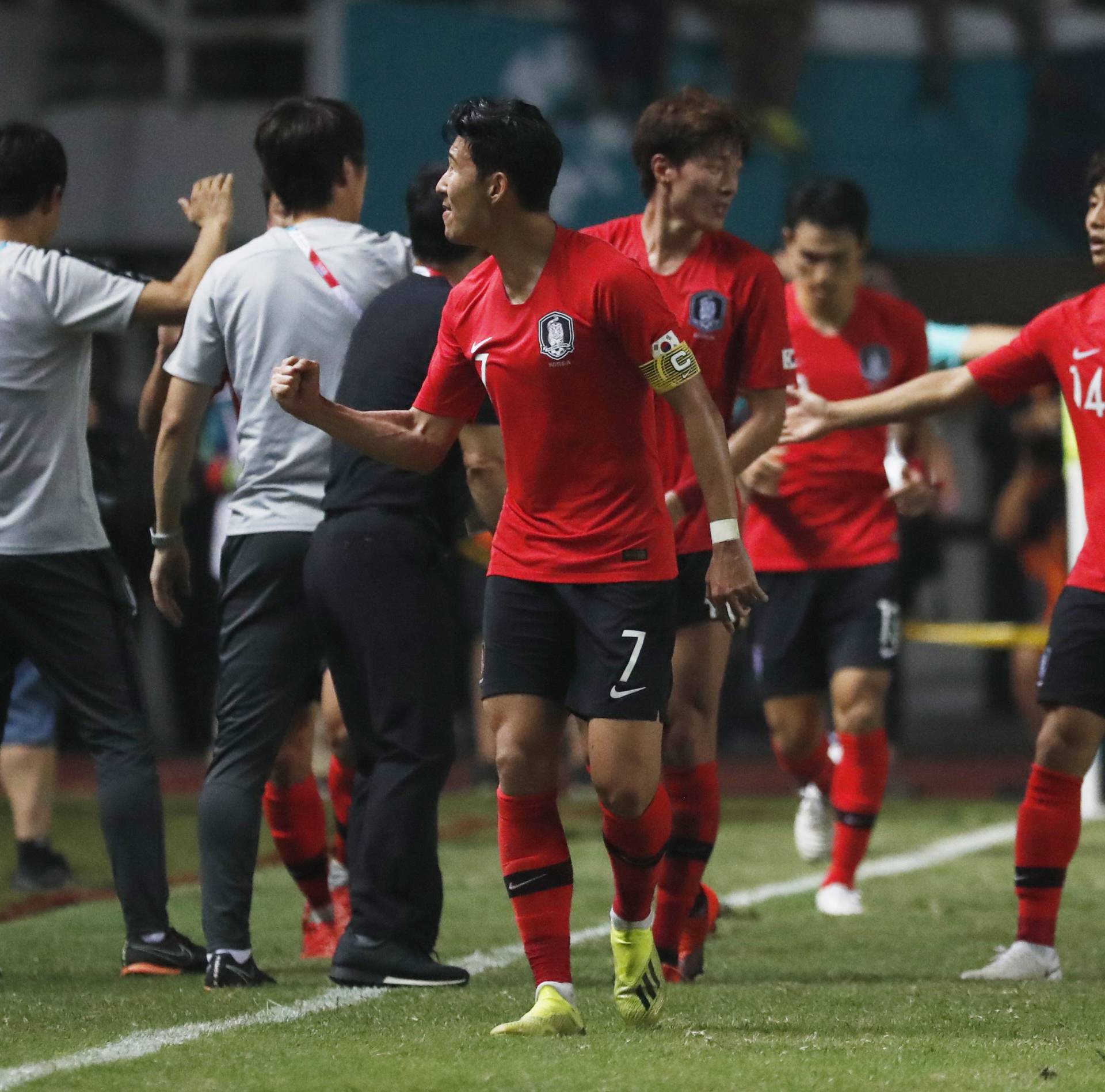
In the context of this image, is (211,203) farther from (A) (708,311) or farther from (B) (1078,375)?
(B) (1078,375)

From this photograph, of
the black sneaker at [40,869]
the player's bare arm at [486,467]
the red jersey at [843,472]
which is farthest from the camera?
the black sneaker at [40,869]

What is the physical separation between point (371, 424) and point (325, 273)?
41.0 inches

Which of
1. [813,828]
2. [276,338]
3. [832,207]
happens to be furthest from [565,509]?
[813,828]

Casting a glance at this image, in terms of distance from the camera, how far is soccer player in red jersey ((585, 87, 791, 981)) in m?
6.79

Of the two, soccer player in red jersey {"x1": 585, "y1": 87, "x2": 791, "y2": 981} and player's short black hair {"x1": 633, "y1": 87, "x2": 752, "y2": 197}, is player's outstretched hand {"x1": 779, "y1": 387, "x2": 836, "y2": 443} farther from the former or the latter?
player's short black hair {"x1": 633, "y1": 87, "x2": 752, "y2": 197}

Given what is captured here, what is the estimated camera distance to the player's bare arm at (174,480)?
665 centimetres

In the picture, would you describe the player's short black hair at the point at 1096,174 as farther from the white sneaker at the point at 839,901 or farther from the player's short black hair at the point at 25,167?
the player's short black hair at the point at 25,167

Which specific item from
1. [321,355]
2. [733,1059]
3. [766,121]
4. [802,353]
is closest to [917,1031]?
[733,1059]

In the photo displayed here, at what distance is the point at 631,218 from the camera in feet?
23.6

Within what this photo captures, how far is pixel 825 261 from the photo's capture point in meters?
8.94

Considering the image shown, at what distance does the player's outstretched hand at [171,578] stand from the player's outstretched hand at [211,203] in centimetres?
99

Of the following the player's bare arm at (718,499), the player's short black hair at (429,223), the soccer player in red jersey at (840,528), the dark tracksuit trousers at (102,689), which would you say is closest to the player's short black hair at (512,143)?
the player's bare arm at (718,499)

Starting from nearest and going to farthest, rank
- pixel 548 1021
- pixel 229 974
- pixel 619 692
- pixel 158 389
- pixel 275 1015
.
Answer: pixel 548 1021
pixel 619 692
pixel 275 1015
pixel 229 974
pixel 158 389

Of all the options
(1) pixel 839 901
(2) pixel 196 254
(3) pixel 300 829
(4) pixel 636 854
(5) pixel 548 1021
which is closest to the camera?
(5) pixel 548 1021
